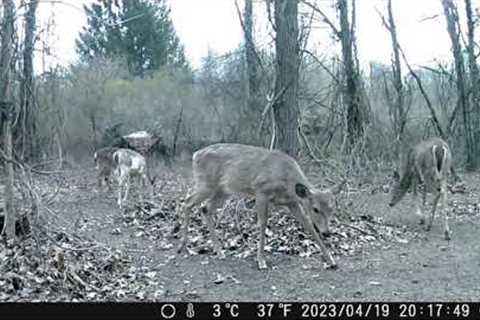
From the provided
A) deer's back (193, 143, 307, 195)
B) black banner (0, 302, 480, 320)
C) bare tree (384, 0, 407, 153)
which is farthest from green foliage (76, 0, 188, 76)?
black banner (0, 302, 480, 320)

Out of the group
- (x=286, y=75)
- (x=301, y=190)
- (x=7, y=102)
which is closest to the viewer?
(x=7, y=102)

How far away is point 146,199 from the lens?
13586 mm

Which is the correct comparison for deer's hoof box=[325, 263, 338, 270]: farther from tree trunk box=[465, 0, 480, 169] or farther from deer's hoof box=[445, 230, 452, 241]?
tree trunk box=[465, 0, 480, 169]

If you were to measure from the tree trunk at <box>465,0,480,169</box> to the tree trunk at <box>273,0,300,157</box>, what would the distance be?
11115 mm

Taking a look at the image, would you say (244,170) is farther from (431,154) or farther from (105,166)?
(105,166)

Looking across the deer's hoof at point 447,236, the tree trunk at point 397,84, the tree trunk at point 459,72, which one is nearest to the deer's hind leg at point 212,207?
the deer's hoof at point 447,236

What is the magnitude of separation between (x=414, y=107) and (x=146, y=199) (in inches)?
587

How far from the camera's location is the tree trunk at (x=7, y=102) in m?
7.14

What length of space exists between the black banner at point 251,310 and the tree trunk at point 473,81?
1497 centimetres

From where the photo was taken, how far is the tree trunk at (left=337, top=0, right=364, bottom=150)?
15.3 m

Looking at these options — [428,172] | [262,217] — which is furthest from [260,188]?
[428,172]

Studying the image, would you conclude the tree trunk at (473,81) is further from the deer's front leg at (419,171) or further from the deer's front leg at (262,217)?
the deer's front leg at (262,217)

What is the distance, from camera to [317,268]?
24.8 ft

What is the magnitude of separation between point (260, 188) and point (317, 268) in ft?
4.17
